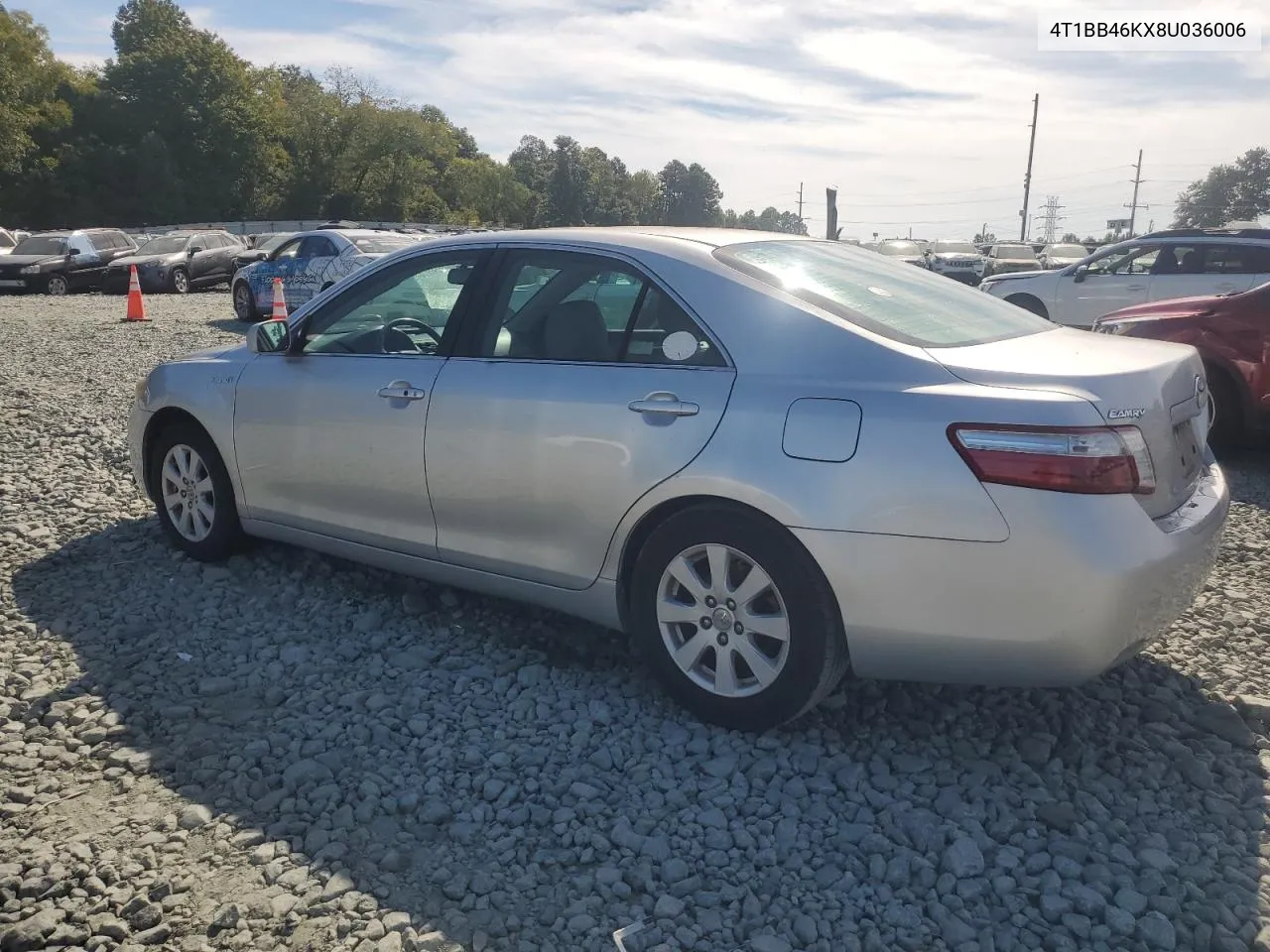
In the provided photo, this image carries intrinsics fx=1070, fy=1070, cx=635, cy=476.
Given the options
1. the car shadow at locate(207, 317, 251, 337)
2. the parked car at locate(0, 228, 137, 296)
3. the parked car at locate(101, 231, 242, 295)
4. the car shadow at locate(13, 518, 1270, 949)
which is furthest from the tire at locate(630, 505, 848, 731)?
the parked car at locate(0, 228, 137, 296)

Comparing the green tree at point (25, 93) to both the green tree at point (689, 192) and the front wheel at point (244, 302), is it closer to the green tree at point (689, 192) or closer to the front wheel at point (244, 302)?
the front wheel at point (244, 302)

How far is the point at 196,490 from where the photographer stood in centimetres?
500

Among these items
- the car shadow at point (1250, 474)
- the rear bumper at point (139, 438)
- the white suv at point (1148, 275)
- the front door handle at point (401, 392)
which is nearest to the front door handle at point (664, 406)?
the front door handle at point (401, 392)

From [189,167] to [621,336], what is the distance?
221 ft

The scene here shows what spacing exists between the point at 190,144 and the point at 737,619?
2687 inches

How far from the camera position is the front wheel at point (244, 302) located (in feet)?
53.2

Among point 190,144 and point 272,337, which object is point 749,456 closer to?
point 272,337

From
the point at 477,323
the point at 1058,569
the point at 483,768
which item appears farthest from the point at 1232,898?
the point at 477,323

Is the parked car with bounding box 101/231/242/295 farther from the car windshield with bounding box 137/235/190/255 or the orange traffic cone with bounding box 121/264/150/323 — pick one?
the orange traffic cone with bounding box 121/264/150/323

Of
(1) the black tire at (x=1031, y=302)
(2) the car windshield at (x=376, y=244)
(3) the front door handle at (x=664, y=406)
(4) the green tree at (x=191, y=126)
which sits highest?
(4) the green tree at (x=191, y=126)

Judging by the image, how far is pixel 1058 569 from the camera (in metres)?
2.85

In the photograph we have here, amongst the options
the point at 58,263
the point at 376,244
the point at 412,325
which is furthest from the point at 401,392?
the point at 58,263

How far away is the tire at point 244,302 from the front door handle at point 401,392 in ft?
42.6

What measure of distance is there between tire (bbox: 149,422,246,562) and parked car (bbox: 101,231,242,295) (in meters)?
19.4
